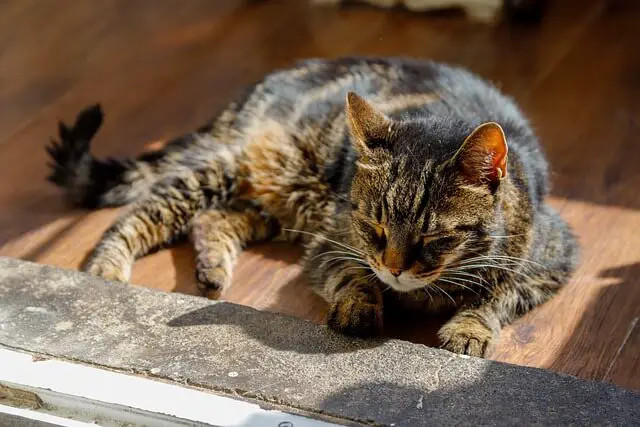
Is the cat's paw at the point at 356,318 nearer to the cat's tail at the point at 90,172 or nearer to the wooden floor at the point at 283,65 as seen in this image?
the wooden floor at the point at 283,65

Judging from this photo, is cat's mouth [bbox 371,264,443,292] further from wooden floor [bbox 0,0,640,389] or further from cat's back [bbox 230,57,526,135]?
cat's back [bbox 230,57,526,135]

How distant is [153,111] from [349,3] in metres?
1.33

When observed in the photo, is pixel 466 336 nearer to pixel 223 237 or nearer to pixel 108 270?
pixel 223 237

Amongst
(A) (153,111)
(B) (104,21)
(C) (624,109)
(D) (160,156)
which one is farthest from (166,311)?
(B) (104,21)

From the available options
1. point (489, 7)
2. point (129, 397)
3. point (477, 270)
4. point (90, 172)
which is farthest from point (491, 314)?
point (489, 7)

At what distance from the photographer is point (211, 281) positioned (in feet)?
8.81

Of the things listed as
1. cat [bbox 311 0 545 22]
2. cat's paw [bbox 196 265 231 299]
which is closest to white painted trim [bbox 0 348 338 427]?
cat's paw [bbox 196 265 231 299]

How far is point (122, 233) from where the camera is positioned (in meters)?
2.86

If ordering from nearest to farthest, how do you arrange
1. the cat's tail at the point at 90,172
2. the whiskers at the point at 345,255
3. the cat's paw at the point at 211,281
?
the whiskers at the point at 345,255, the cat's paw at the point at 211,281, the cat's tail at the point at 90,172

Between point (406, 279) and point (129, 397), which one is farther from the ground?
point (406, 279)

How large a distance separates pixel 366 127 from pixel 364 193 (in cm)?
17

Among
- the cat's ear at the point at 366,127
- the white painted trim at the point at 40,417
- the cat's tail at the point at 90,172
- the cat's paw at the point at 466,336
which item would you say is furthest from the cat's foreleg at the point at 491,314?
the cat's tail at the point at 90,172

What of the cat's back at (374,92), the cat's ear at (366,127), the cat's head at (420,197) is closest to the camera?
the cat's head at (420,197)

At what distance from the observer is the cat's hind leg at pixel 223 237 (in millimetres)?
2713
